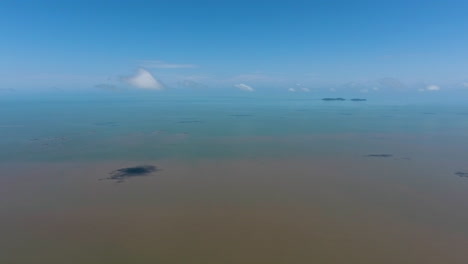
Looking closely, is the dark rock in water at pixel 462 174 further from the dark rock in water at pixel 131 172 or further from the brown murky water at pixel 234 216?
the dark rock in water at pixel 131 172

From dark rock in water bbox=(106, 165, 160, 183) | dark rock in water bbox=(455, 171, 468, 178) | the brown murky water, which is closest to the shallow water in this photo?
the brown murky water

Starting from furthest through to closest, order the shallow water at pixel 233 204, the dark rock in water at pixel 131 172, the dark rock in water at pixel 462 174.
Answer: the dark rock in water at pixel 462 174, the dark rock in water at pixel 131 172, the shallow water at pixel 233 204

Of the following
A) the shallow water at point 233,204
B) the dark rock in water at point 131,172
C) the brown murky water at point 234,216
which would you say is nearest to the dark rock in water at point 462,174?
the shallow water at point 233,204

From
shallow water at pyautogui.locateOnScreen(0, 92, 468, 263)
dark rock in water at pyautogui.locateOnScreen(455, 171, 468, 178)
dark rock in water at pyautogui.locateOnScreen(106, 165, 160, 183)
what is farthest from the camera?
dark rock in water at pyautogui.locateOnScreen(455, 171, 468, 178)

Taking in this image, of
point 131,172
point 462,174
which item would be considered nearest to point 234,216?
point 131,172

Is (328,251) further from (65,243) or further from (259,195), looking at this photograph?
(65,243)

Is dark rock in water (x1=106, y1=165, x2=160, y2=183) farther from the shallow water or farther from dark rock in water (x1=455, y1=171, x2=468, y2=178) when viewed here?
dark rock in water (x1=455, y1=171, x2=468, y2=178)
